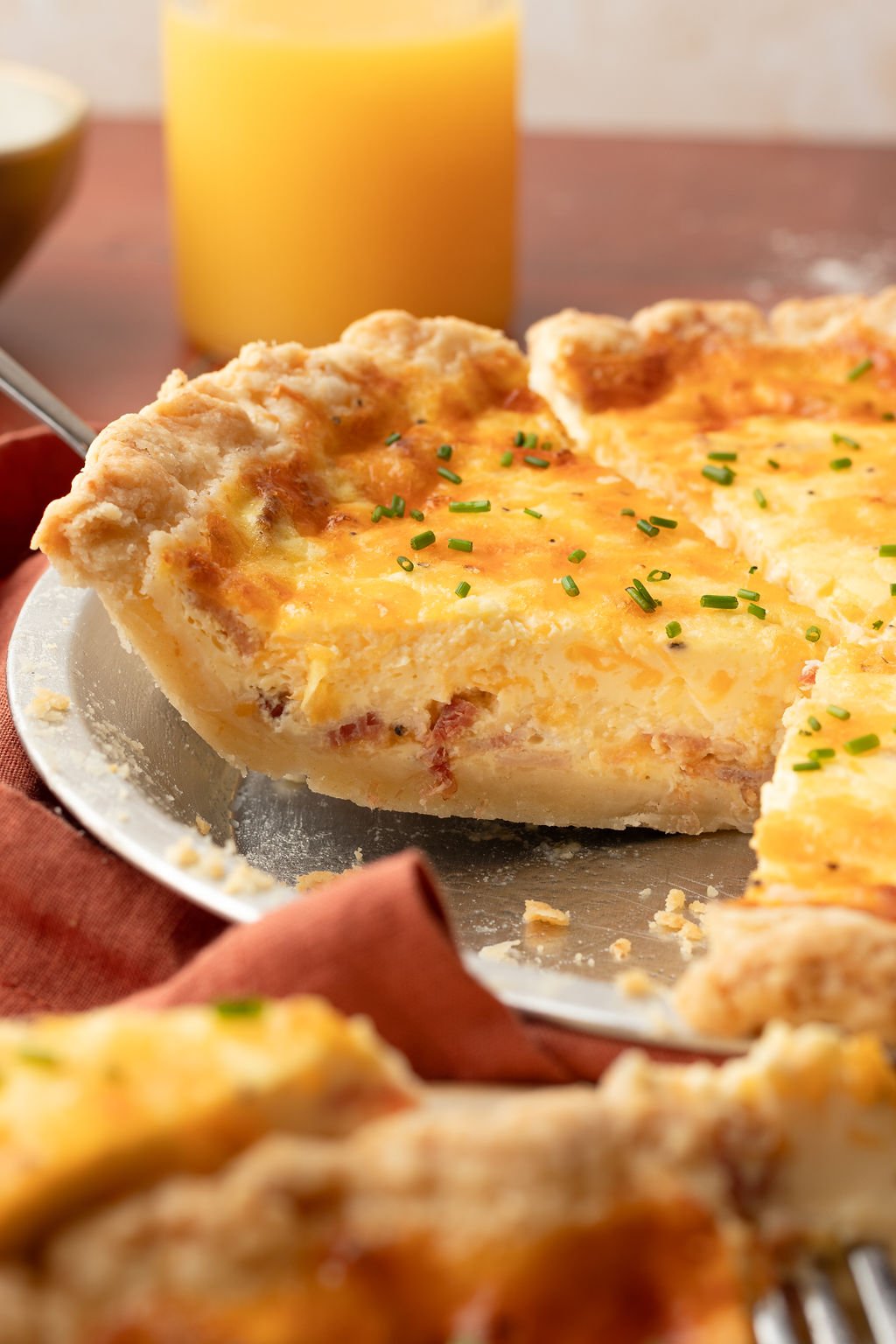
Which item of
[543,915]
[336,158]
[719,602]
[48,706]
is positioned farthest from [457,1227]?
[336,158]

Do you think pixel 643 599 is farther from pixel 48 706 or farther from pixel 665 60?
pixel 665 60

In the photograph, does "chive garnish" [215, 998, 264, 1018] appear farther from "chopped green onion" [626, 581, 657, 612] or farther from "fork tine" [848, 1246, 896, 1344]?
"chopped green onion" [626, 581, 657, 612]

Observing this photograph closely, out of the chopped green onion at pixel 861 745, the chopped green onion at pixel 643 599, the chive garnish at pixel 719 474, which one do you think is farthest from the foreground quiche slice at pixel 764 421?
the chopped green onion at pixel 861 745

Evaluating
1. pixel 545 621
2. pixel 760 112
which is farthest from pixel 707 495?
pixel 760 112

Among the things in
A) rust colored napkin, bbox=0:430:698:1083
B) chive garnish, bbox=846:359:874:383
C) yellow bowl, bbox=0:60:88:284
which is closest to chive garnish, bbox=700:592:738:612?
chive garnish, bbox=846:359:874:383

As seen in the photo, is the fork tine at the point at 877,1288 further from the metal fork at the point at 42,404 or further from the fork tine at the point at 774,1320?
the metal fork at the point at 42,404
